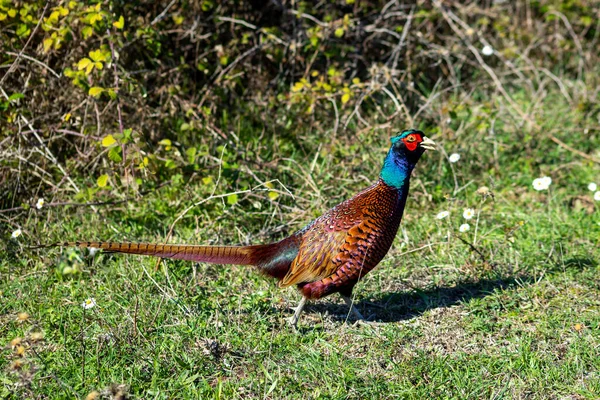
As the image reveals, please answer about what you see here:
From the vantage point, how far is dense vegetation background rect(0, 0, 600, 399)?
3.01 meters

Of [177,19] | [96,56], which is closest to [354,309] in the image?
[96,56]

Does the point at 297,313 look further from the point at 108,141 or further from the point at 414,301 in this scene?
the point at 108,141

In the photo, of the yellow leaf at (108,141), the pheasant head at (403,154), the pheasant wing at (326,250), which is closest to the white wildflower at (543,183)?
the pheasant head at (403,154)

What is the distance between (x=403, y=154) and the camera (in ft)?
11.4

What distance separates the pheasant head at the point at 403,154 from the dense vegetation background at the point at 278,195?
0.55 metres

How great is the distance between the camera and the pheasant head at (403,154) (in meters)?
3.47

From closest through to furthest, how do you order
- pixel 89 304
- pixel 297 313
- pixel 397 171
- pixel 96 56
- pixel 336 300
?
pixel 89 304 < pixel 297 313 < pixel 397 171 < pixel 336 300 < pixel 96 56

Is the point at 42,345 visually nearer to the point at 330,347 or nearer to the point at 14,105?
the point at 330,347

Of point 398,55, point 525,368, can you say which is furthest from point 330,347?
point 398,55

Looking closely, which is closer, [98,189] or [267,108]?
[98,189]

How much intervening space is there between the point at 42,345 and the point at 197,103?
8.34 ft

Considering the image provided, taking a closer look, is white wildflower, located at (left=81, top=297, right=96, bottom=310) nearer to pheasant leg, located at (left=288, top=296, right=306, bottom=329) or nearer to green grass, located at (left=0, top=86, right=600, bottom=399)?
green grass, located at (left=0, top=86, right=600, bottom=399)

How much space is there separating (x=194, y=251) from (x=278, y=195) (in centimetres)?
105

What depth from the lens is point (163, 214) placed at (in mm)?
4383
